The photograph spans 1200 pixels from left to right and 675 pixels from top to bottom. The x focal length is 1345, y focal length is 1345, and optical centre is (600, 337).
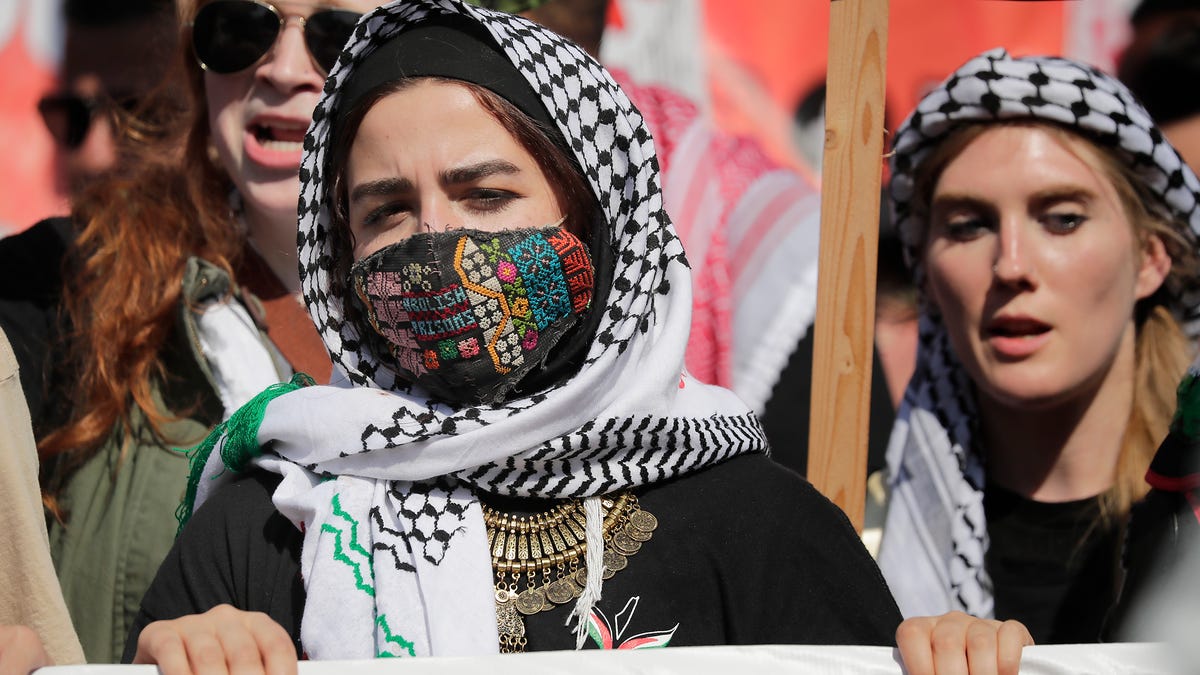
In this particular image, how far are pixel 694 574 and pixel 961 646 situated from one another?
1.57 ft

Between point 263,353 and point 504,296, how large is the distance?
3.67ft

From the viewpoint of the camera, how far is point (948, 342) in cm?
361

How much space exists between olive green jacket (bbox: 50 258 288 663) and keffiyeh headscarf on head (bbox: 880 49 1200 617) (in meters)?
1.79

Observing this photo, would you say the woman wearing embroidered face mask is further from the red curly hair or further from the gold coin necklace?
the red curly hair

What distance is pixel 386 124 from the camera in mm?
2309

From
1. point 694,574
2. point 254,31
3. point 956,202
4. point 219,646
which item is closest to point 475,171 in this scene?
point 694,574

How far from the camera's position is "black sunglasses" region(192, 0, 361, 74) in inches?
122

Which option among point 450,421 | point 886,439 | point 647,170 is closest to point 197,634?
point 450,421

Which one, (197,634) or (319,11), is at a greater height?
(319,11)

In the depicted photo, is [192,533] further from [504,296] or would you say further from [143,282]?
[143,282]

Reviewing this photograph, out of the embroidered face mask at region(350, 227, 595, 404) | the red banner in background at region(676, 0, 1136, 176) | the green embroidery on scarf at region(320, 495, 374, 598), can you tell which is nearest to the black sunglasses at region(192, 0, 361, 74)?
the embroidered face mask at region(350, 227, 595, 404)

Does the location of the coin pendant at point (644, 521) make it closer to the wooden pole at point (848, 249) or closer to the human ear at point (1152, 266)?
the wooden pole at point (848, 249)

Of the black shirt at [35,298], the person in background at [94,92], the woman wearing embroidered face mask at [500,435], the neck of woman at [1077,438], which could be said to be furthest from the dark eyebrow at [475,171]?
the neck of woman at [1077,438]

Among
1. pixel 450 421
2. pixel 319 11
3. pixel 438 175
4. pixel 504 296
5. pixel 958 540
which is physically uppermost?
pixel 319 11
